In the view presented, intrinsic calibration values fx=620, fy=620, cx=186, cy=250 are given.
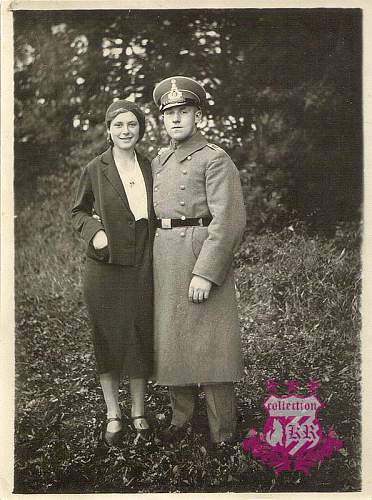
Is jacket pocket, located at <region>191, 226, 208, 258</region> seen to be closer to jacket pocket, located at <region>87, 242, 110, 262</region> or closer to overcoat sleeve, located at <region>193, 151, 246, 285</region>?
overcoat sleeve, located at <region>193, 151, 246, 285</region>

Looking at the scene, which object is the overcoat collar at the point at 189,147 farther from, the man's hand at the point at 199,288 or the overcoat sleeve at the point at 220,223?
the man's hand at the point at 199,288

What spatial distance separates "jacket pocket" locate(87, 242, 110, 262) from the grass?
56 cm

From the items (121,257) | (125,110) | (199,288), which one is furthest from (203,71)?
(199,288)

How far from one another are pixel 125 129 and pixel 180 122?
33 centimetres

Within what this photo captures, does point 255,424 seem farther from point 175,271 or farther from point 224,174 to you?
point 224,174

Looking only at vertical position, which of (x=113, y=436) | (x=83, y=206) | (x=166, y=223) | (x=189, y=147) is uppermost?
(x=189, y=147)

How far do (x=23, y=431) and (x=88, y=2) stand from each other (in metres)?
2.77

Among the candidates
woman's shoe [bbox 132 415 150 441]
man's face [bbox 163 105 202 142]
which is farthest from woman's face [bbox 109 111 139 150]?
woman's shoe [bbox 132 415 150 441]

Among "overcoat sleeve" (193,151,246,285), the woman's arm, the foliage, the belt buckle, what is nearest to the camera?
"overcoat sleeve" (193,151,246,285)

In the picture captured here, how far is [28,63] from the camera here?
399cm

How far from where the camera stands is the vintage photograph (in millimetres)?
3660

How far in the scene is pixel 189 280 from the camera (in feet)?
11.9

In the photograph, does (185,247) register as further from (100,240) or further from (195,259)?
(100,240)

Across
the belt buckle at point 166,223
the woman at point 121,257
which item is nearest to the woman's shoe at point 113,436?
the woman at point 121,257
